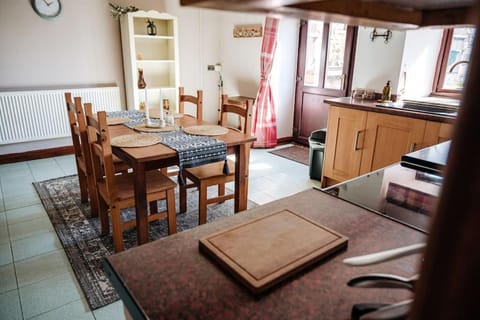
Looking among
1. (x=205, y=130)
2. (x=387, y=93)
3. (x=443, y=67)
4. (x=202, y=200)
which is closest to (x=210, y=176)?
(x=202, y=200)

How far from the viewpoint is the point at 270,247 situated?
844 mm

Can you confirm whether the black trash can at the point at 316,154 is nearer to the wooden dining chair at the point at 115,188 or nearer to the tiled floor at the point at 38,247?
the tiled floor at the point at 38,247

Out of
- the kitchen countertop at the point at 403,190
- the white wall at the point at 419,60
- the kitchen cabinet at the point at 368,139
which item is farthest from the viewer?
the white wall at the point at 419,60

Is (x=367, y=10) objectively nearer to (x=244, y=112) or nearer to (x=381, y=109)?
(x=244, y=112)

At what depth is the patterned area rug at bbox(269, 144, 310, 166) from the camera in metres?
4.37

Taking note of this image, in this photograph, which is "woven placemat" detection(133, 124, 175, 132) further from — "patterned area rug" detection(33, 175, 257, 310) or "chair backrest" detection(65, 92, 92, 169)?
"patterned area rug" detection(33, 175, 257, 310)

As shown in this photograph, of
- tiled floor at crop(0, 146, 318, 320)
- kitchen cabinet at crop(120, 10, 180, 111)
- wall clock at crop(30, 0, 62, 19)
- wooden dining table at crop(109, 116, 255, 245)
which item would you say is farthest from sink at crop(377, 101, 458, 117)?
wall clock at crop(30, 0, 62, 19)

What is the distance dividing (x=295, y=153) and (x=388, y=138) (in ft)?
6.09

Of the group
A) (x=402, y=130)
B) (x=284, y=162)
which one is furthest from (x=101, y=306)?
(x=284, y=162)

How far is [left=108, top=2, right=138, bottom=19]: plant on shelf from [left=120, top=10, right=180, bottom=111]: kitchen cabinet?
0.19 feet

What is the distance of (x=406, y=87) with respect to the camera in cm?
318

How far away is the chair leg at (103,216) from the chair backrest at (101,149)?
166 mm

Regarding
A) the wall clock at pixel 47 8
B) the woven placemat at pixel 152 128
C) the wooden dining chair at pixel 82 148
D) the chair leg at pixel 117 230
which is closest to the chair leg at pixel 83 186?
the wooden dining chair at pixel 82 148

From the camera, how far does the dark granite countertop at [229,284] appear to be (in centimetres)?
68
